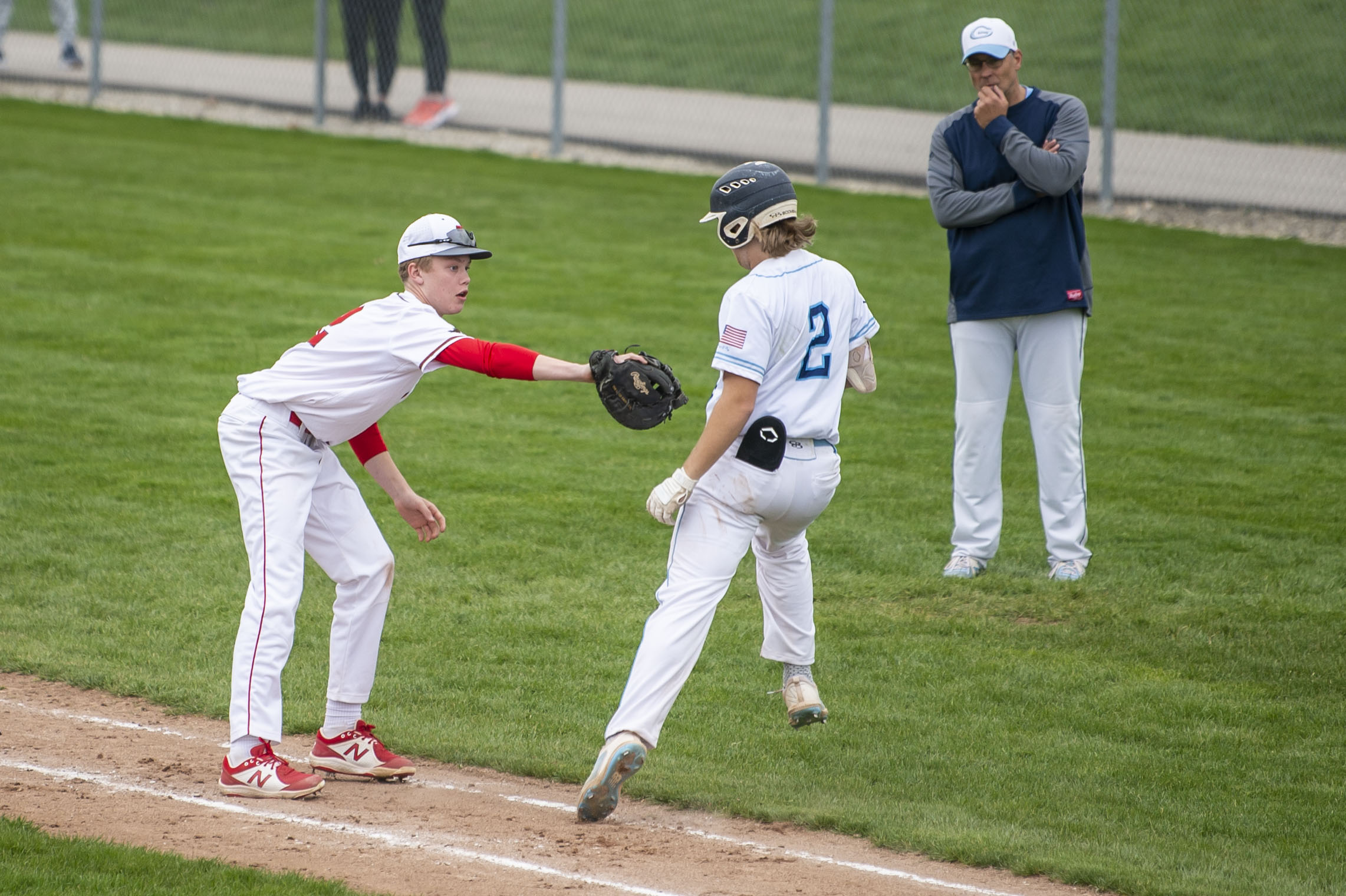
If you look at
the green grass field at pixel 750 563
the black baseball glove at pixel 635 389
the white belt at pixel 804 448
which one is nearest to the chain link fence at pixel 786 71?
the green grass field at pixel 750 563

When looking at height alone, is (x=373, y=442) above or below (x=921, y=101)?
below

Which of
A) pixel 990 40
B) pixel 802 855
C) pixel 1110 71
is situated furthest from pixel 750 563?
pixel 1110 71

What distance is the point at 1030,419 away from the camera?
24.8 feet

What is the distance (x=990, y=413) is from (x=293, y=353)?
148 inches

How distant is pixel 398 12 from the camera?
1938 cm

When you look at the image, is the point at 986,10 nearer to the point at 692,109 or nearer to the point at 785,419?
the point at 692,109

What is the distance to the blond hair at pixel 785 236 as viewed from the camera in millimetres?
5043

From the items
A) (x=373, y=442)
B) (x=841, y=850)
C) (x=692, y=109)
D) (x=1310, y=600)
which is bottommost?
(x=841, y=850)

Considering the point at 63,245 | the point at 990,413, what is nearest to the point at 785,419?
the point at 990,413

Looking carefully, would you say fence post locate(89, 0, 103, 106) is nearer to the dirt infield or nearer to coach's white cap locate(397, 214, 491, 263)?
the dirt infield

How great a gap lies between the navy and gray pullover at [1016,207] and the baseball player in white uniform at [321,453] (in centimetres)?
309

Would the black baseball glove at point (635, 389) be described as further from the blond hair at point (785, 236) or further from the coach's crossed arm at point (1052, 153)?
the coach's crossed arm at point (1052, 153)

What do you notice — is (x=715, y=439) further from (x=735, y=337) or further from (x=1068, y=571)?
(x=1068, y=571)

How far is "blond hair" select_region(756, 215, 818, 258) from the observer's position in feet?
16.5
